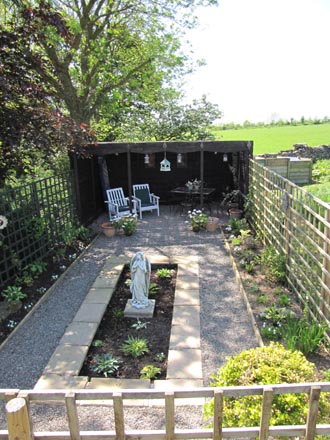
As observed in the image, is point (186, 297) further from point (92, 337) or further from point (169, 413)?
point (169, 413)

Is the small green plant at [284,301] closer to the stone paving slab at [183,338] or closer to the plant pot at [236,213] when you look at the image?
the stone paving slab at [183,338]

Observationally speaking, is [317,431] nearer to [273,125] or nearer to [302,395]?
[302,395]

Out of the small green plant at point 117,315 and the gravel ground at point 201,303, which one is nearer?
the gravel ground at point 201,303

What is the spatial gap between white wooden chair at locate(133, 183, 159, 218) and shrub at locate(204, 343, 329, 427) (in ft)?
28.7

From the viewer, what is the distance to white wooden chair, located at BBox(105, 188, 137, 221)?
1092 centimetres

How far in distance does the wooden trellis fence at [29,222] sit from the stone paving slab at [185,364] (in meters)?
3.25

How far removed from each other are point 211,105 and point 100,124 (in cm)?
669

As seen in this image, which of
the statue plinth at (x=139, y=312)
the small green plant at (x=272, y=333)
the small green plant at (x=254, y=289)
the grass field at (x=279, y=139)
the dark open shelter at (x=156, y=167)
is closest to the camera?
the small green plant at (x=272, y=333)

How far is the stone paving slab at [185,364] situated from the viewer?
4.06 m

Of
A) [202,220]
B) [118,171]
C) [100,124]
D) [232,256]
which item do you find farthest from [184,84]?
[232,256]

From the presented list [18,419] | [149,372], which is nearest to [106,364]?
[149,372]

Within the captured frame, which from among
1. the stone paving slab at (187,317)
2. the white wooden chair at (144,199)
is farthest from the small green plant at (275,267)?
the white wooden chair at (144,199)

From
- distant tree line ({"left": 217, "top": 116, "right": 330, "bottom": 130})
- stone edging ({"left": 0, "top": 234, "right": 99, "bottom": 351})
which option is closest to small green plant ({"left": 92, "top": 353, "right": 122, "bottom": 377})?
stone edging ({"left": 0, "top": 234, "right": 99, "bottom": 351})

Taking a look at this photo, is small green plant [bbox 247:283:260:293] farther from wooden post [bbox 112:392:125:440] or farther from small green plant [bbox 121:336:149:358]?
wooden post [bbox 112:392:125:440]
